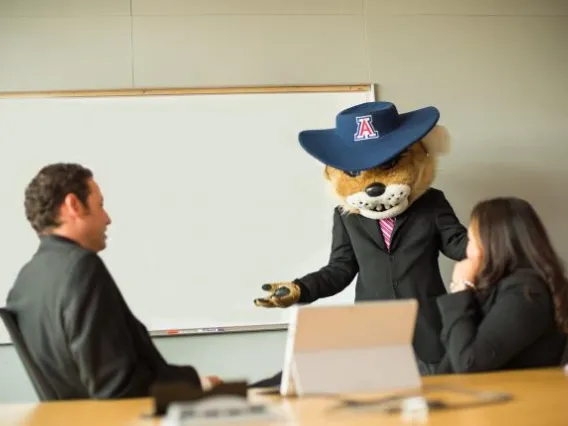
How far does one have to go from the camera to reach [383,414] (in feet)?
3.47

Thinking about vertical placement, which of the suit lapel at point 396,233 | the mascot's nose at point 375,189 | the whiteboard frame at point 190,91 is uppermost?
the whiteboard frame at point 190,91

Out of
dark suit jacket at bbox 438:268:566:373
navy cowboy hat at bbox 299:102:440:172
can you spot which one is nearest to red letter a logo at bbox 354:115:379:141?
navy cowboy hat at bbox 299:102:440:172

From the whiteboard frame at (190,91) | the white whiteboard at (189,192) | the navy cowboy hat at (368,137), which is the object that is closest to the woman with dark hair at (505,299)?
the navy cowboy hat at (368,137)

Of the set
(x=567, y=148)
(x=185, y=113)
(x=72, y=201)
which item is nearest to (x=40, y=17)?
(x=185, y=113)

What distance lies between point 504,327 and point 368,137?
0.89 metres

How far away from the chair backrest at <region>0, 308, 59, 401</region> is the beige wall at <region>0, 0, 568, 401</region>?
3.48 feet

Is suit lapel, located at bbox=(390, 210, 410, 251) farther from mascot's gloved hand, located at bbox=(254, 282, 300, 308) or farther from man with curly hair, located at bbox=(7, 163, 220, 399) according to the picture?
man with curly hair, located at bbox=(7, 163, 220, 399)

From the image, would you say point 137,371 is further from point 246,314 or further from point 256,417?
point 246,314

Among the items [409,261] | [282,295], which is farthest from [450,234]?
[282,295]

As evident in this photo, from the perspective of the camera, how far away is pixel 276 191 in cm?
260

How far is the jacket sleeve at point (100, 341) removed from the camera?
4.43 ft

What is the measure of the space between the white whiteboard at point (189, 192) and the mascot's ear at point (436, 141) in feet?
1.53

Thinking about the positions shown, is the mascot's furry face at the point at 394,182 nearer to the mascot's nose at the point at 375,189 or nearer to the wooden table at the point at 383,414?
the mascot's nose at the point at 375,189

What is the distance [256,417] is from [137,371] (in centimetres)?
51
